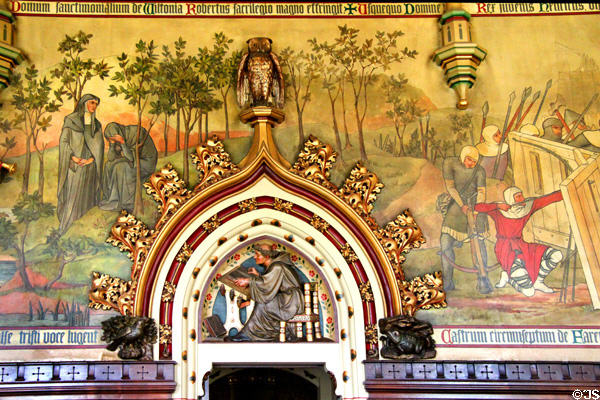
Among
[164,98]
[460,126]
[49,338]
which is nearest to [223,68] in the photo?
[164,98]

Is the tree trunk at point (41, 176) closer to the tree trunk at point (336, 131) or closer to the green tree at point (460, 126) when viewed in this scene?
the tree trunk at point (336, 131)

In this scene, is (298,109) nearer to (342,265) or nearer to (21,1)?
(342,265)

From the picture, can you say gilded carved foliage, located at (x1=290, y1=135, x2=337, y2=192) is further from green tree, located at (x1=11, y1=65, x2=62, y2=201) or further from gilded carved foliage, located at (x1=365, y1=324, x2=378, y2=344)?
green tree, located at (x1=11, y1=65, x2=62, y2=201)

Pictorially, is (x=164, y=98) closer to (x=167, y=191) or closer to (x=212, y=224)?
(x=167, y=191)

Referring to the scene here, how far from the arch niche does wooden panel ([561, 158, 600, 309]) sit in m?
1.64

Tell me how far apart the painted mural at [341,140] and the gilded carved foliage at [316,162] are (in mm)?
116

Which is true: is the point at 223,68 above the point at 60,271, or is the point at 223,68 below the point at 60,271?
above

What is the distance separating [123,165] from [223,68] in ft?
5.18

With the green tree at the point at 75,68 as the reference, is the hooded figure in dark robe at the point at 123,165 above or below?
below

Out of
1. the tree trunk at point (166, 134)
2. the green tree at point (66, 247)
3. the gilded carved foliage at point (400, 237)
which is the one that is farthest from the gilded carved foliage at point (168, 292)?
the gilded carved foliage at point (400, 237)

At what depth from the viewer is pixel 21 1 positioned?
30.2ft

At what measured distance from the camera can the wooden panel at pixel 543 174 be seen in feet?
28.6

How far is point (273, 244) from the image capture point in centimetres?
887

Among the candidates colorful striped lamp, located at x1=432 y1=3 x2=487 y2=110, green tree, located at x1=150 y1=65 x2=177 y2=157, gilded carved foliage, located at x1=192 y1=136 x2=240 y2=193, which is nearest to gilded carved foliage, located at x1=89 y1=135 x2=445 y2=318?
gilded carved foliage, located at x1=192 y1=136 x2=240 y2=193
